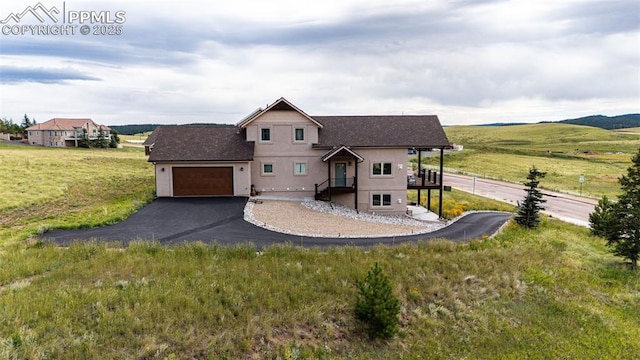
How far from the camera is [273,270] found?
38.5 ft

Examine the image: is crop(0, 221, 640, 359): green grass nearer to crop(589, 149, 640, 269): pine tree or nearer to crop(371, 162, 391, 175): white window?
crop(589, 149, 640, 269): pine tree

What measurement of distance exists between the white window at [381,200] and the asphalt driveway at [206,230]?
549 cm

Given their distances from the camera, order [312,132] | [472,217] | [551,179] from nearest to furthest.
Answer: [472,217], [312,132], [551,179]

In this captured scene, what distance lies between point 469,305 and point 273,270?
20.5ft

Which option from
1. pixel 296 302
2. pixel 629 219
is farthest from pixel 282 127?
pixel 629 219

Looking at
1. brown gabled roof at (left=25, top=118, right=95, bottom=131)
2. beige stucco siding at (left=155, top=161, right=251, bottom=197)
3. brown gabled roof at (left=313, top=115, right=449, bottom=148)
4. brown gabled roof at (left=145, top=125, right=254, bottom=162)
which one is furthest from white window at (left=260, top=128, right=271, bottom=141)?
brown gabled roof at (left=25, top=118, right=95, bottom=131)

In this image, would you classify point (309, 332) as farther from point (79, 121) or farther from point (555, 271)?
point (79, 121)

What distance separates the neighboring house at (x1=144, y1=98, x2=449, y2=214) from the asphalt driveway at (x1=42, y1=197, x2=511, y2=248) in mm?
3078

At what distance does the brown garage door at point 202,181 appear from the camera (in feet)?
86.6

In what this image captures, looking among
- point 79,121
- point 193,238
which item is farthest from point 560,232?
point 79,121

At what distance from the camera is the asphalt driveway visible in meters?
16.2

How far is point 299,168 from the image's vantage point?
2803 cm

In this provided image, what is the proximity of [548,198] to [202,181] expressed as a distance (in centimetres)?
3583

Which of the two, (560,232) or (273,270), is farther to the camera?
(560,232)
